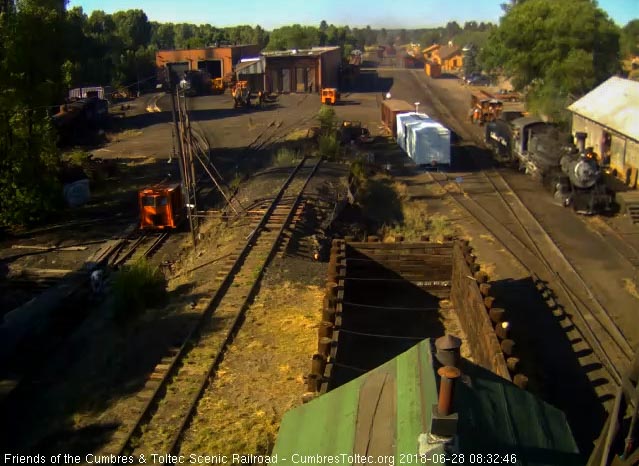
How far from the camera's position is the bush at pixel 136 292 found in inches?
507

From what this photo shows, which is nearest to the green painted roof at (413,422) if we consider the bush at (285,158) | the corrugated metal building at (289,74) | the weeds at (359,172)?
the weeds at (359,172)

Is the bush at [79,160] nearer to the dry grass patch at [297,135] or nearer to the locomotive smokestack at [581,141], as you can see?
the dry grass patch at [297,135]

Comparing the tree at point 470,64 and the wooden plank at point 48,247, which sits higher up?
the tree at point 470,64

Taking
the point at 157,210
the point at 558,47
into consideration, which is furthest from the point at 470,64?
the point at 157,210

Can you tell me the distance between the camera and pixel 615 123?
25.5 metres

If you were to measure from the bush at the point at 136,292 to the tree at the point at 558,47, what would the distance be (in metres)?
30.6

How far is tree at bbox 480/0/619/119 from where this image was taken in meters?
37.2

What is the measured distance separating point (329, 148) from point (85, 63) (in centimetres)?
4163

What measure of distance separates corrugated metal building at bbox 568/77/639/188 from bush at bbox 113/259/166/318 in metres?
18.6

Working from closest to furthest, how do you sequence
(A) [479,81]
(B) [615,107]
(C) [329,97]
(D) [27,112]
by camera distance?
(D) [27,112] < (B) [615,107] < (C) [329,97] < (A) [479,81]

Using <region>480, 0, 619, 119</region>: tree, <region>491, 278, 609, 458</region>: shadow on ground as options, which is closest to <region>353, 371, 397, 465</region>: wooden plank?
<region>491, 278, 609, 458</region>: shadow on ground

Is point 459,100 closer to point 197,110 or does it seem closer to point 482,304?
point 197,110

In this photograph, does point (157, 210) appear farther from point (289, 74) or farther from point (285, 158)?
point (289, 74)
